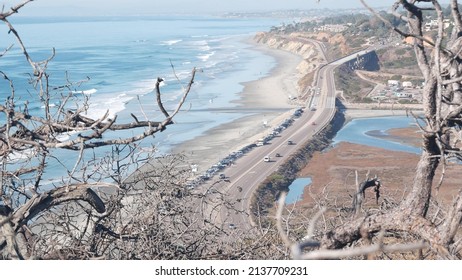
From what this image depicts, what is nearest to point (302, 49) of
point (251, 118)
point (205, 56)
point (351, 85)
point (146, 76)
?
point (205, 56)

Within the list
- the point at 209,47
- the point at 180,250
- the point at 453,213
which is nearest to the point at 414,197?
the point at 453,213

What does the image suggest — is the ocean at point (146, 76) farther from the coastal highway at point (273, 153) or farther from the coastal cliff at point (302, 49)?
the coastal cliff at point (302, 49)

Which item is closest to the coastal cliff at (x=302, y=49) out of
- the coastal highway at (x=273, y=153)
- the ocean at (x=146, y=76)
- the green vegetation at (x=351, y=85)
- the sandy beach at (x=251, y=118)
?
the sandy beach at (x=251, y=118)

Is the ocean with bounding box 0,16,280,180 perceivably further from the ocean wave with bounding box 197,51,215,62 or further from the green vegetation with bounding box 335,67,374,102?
the green vegetation with bounding box 335,67,374,102

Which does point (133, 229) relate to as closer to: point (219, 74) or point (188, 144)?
point (188, 144)

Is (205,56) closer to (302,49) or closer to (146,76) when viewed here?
(302,49)

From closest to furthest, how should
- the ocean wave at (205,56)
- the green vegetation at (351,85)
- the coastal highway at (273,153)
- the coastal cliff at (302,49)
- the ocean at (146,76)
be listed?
the coastal highway at (273,153) → the ocean at (146,76) → the green vegetation at (351,85) → the coastal cliff at (302,49) → the ocean wave at (205,56)

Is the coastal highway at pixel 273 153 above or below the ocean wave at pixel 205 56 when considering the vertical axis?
above

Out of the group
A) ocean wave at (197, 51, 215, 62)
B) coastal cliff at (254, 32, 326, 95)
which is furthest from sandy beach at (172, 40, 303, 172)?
ocean wave at (197, 51, 215, 62)
